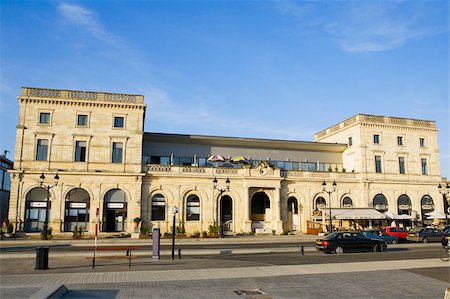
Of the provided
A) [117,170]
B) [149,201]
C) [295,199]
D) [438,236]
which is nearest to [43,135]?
[117,170]

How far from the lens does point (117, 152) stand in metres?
45.1

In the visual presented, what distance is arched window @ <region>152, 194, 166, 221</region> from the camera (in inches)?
1793

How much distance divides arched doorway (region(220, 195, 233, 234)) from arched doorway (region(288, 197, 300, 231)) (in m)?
7.62

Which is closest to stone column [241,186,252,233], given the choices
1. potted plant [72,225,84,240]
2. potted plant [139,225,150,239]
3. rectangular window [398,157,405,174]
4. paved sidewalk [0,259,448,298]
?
potted plant [139,225,150,239]

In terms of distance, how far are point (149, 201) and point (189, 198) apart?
179 inches

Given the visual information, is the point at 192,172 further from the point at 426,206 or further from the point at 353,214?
the point at 426,206

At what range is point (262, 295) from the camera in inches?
511

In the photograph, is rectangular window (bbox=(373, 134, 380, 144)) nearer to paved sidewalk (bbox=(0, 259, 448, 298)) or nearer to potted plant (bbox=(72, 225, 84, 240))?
paved sidewalk (bbox=(0, 259, 448, 298))

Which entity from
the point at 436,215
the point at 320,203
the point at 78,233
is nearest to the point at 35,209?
the point at 78,233

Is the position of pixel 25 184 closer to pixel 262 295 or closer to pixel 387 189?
pixel 262 295

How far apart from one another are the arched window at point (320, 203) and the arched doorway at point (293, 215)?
8.27 ft

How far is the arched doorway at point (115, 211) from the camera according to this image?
43.7 m

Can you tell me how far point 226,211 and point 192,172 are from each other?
6299mm

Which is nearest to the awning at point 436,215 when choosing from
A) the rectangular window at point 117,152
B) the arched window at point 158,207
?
the arched window at point 158,207
